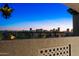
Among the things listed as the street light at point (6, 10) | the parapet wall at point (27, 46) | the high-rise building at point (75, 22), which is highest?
the street light at point (6, 10)

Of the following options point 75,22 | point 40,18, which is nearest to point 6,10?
point 40,18

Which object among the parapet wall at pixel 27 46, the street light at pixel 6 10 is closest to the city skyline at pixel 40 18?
the street light at pixel 6 10

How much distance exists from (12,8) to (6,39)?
463 mm

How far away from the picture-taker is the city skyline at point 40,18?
7.89ft

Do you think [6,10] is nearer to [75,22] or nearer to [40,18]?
[40,18]

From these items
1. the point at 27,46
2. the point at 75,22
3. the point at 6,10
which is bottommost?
the point at 27,46

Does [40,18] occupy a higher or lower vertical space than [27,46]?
higher

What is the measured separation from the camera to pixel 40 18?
242cm

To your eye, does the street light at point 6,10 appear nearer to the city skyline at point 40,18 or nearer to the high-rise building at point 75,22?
the city skyline at point 40,18

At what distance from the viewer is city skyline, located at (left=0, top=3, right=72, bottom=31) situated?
241 centimetres

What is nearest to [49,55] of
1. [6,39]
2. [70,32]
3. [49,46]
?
[49,46]

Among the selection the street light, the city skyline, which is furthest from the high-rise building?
the street light

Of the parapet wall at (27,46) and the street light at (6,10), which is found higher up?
the street light at (6,10)

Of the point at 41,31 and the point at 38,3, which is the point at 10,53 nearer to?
the point at 41,31
